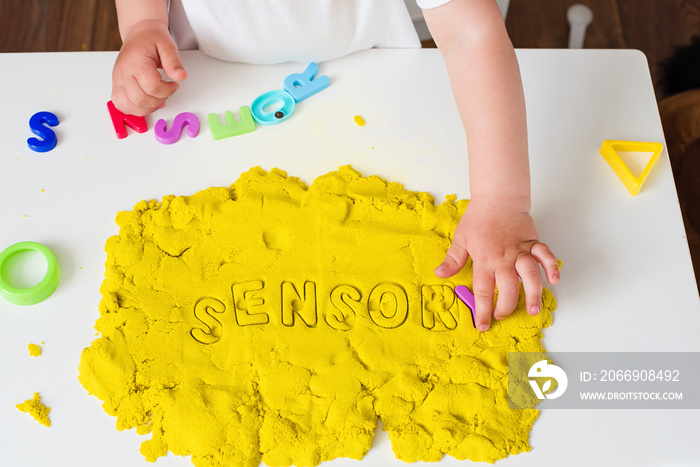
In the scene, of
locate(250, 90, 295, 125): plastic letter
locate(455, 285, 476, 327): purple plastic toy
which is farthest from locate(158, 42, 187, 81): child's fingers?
locate(455, 285, 476, 327): purple plastic toy

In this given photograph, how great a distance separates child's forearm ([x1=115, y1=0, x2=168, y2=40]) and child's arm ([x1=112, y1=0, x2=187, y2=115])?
0.04 feet

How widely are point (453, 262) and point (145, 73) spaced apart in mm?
466

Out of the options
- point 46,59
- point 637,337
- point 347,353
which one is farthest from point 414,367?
point 46,59

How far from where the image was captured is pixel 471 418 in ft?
2.26

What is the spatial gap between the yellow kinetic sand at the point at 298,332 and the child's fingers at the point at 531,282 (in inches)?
1.2

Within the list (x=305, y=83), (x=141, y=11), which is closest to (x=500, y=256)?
(x=305, y=83)

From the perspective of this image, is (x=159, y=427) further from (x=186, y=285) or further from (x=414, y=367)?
(x=414, y=367)

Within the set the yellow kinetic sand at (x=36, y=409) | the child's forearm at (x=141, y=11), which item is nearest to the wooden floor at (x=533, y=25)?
the child's forearm at (x=141, y=11)

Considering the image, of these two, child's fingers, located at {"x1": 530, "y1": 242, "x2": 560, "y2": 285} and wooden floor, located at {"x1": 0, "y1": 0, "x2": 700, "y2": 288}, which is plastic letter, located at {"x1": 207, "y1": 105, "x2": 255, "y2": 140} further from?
wooden floor, located at {"x1": 0, "y1": 0, "x2": 700, "y2": 288}

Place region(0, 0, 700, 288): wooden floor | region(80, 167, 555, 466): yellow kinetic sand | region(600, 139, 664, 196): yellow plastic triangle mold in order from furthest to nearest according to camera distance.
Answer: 1. region(0, 0, 700, 288): wooden floor
2. region(600, 139, 664, 196): yellow plastic triangle mold
3. region(80, 167, 555, 466): yellow kinetic sand

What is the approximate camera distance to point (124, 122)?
854 millimetres

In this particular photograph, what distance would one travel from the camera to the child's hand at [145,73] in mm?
831

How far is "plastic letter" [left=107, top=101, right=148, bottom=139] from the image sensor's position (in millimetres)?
845

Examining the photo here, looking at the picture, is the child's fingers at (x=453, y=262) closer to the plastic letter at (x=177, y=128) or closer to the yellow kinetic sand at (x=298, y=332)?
the yellow kinetic sand at (x=298, y=332)
